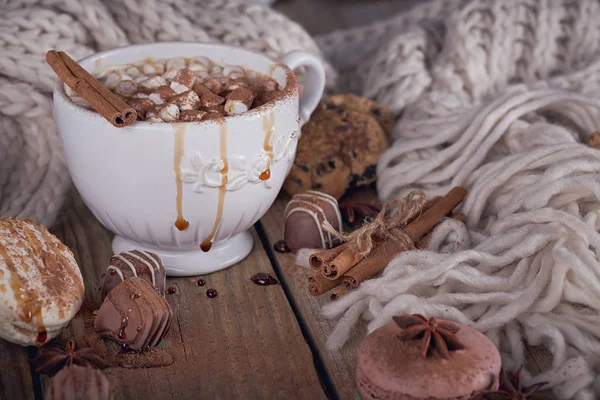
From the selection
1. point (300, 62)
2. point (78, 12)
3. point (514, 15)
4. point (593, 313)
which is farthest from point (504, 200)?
point (78, 12)

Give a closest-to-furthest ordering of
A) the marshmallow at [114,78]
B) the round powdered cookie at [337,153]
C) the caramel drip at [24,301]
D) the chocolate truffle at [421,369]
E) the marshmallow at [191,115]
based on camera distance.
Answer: the chocolate truffle at [421,369]
the caramel drip at [24,301]
the marshmallow at [191,115]
the marshmallow at [114,78]
the round powdered cookie at [337,153]

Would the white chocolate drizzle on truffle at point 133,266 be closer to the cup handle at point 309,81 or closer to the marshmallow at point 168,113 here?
the marshmallow at point 168,113

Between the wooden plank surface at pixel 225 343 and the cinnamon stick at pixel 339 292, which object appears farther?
the cinnamon stick at pixel 339 292

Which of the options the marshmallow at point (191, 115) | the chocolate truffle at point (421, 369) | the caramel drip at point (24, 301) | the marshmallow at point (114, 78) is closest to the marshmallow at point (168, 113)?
the marshmallow at point (191, 115)

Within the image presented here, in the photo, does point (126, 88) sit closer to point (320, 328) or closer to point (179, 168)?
point (179, 168)

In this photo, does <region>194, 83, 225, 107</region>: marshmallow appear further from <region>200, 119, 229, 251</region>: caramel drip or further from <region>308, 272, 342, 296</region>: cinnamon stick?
<region>308, 272, 342, 296</region>: cinnamon stick

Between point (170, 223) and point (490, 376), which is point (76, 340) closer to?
point (170, 223)

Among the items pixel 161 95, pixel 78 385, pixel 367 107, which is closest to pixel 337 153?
pixel 367 107
